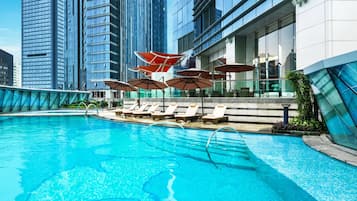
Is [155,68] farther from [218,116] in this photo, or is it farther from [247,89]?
[218,116]

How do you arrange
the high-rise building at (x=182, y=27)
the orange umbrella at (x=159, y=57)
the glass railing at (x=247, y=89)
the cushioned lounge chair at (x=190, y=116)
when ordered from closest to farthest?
the glass railing at (x=247, y=89)
the cushioned lounge chair at (x=190, y=116)
the orange umbrella at (x=159, y=57)
the high-rise building at (x=182, y=27)

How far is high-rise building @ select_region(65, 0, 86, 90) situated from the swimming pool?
80882 millimetres

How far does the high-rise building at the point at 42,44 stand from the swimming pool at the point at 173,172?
113804 mm

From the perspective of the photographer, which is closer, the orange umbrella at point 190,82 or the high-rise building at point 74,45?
the orange umbrella at point 190,82

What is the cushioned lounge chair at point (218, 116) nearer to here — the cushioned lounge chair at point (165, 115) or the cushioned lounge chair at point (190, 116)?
the cushioned lounge chair at point (190, 116)

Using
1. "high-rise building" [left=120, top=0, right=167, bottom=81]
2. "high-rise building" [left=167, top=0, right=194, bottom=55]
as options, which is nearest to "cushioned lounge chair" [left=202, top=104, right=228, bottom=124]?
"high-rise building" [left=167, top=0, right=194, bottom=55]

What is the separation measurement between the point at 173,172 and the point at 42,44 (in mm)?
128272

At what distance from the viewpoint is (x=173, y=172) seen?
5.45 metres

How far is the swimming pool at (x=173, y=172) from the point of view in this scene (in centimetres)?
420

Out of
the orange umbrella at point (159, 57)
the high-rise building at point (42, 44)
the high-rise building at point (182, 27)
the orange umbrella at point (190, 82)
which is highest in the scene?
the high-rise building at point (42, 44)

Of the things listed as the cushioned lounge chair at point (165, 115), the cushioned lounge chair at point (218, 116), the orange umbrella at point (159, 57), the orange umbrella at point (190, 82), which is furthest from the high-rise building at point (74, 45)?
the cushioned lounge chair at point (218, 116)

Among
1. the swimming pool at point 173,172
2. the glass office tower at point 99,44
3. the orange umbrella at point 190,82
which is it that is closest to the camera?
the swimming pool at point 173,172

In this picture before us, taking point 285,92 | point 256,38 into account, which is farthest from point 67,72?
point 285,92

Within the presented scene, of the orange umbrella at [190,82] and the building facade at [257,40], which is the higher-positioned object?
the building facade at [257,40]
